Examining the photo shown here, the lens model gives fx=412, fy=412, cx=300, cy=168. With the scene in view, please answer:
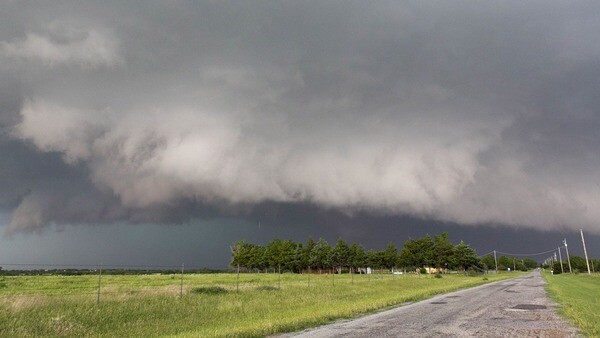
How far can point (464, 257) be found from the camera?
113 m

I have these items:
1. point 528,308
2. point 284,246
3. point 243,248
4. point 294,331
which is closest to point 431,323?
point 294,331

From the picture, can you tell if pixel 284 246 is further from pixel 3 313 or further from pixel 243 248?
pixel 3 313

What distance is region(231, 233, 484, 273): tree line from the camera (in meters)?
110

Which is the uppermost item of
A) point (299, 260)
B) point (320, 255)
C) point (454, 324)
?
point (320, 255)

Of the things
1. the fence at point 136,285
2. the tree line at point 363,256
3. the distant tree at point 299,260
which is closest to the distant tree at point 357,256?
the tree line at point 363,256

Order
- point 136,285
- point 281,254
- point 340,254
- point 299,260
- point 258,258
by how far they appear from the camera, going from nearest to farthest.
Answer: point 136,285 < point 340,254 < point 299,260 < point 281,254 < point 258,258

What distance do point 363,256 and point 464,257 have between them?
2854cm

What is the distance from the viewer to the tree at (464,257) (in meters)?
110

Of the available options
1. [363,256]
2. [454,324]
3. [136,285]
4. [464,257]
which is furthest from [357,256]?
[454,324]

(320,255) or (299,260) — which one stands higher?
(320,255)

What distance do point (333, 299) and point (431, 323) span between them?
39.5ft

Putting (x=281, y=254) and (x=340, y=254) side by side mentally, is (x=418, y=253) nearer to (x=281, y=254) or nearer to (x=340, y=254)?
(x=340, y=254)

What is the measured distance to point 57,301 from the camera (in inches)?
810

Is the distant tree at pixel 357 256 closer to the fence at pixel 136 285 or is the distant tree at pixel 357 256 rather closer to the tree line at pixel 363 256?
the tree line at pixel 363 256
